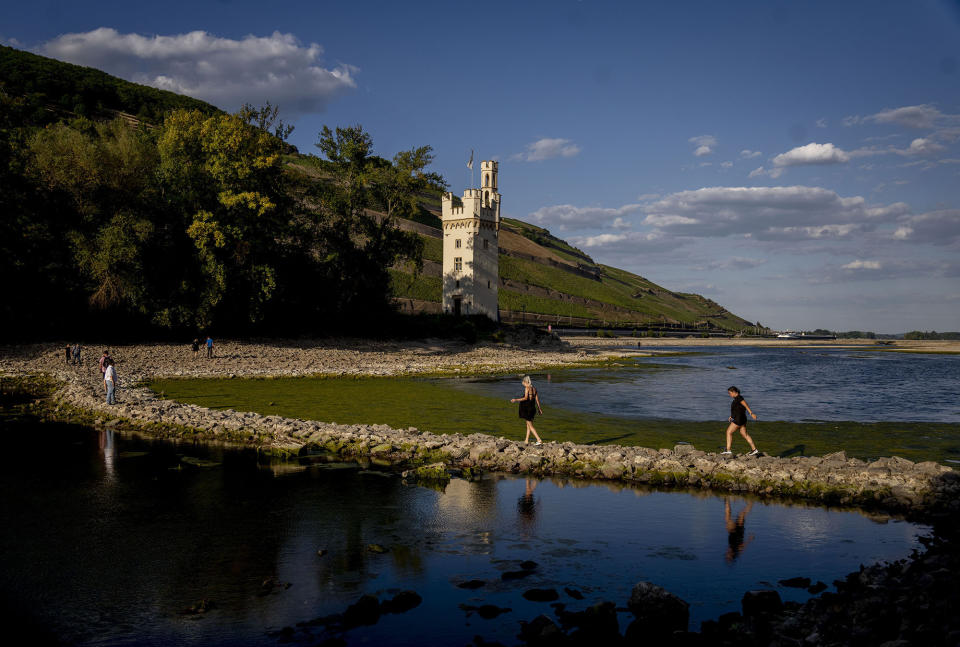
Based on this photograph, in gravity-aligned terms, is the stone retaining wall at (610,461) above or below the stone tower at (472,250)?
below

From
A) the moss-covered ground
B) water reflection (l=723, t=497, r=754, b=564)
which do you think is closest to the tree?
the moss-covered ground

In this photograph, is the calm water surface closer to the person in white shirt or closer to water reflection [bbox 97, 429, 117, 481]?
the person in white shirt

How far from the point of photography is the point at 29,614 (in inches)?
340

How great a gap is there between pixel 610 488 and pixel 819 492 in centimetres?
473

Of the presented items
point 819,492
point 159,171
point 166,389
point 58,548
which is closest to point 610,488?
point 819,492

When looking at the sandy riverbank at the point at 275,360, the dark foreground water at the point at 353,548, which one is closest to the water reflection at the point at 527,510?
the dark foreground water at the point at 353,548

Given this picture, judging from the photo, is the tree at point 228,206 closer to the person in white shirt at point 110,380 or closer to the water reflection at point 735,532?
the person in white shirt at point 110,380

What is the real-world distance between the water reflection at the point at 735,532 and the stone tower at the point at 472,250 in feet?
249

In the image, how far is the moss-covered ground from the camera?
70.1 feet

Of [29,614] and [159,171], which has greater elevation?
[159,171]

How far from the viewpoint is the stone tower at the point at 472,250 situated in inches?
3568

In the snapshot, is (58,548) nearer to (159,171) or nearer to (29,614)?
(29,614)

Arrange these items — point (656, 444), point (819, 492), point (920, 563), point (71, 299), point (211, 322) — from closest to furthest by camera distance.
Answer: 1. point (920, 563)
2. point (819, 492)
3. point (656, 444)
4. point (71, 299)
5. point (211, 322)

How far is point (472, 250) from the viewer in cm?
9100
